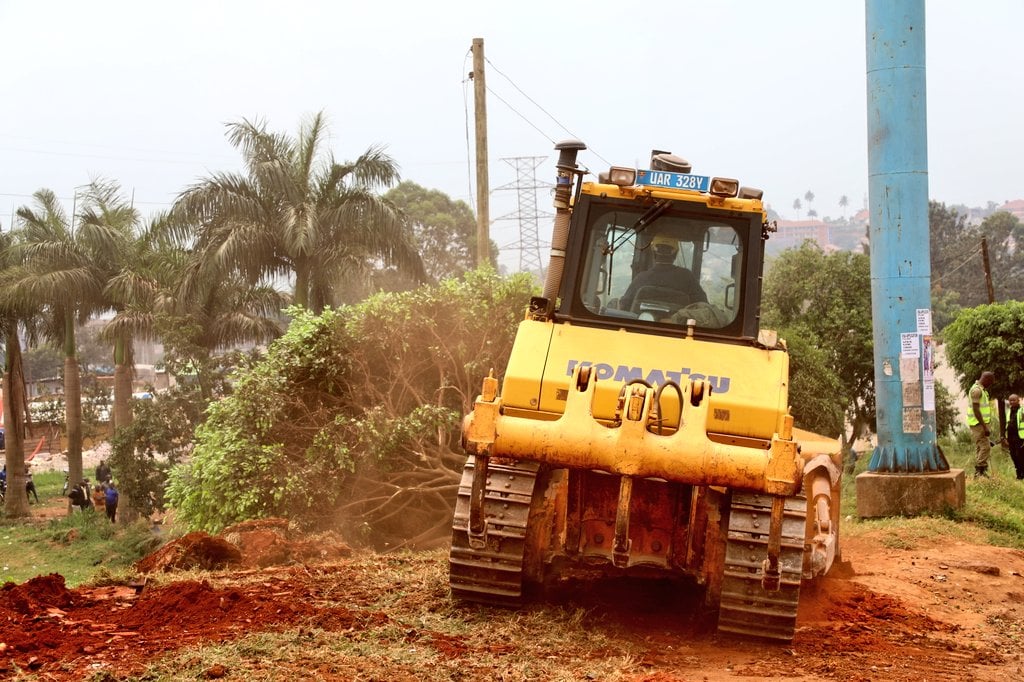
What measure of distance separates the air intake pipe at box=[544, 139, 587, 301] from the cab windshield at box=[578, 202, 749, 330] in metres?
0.19

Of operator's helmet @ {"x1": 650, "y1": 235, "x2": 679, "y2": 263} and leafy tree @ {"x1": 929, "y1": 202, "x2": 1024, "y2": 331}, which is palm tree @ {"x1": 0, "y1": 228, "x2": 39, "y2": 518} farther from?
leafy tree @ {"x1": 929, "y1": 202, "x2": 1024, "y2": 331}

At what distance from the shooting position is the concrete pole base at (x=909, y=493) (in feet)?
47.8

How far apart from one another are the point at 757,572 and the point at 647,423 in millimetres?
1248

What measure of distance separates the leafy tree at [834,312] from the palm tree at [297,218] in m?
9.20

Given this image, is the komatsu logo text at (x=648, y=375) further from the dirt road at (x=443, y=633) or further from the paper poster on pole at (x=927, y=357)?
the paper poster on pole at (x=927, y=357)

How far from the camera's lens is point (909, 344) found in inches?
584

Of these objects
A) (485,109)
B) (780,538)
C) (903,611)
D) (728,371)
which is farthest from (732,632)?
(485,109)

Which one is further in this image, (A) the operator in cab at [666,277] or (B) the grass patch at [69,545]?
(B) the grass patch at [69,545]

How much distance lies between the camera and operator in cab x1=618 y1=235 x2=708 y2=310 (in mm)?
8969

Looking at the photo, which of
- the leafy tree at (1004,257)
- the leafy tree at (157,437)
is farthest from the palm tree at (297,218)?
the leafy tree at (1004,257)

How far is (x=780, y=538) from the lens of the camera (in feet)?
25.0

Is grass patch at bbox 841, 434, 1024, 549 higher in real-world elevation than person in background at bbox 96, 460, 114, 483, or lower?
higher

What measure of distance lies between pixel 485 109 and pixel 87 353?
75047 mm

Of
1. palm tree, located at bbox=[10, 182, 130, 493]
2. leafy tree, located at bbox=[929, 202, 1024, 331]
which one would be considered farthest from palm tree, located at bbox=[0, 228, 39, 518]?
leafy tree, located at bbox=[929, 202, 1024, 331]
